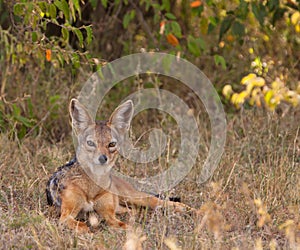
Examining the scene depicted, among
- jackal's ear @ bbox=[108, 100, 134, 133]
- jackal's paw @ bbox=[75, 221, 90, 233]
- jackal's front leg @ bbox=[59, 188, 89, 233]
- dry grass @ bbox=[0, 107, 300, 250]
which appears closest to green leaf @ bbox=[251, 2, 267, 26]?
dry grass @ bbox=[0, 107, 300, 250]

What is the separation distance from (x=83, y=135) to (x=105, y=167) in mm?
374

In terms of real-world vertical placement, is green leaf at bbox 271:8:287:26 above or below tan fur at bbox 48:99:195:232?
above

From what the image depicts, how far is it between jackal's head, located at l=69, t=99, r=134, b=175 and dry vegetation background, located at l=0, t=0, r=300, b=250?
1.62 feet

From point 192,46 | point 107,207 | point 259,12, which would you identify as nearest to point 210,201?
point 107,207

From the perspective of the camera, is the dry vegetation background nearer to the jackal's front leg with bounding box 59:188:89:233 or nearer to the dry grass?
the dry grass

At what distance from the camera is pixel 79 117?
590 cm

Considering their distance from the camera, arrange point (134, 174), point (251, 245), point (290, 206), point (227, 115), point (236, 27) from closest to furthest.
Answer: point (251, 245), point (290, 206), point (134, 174), point (236, 27), point (227, 115)

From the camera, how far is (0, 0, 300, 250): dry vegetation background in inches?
185

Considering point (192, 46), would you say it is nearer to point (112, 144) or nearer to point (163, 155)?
point (163, 155)

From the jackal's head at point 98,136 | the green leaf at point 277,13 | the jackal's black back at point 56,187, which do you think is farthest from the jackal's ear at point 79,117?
the green leaf at point 277,13

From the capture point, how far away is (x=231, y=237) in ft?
15.8

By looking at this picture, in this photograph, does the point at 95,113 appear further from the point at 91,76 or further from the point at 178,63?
the point at 178,63

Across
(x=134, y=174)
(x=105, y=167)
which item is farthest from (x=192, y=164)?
(x=105, y=167)

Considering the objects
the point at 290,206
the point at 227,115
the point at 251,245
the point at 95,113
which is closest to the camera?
the point at 251,245
